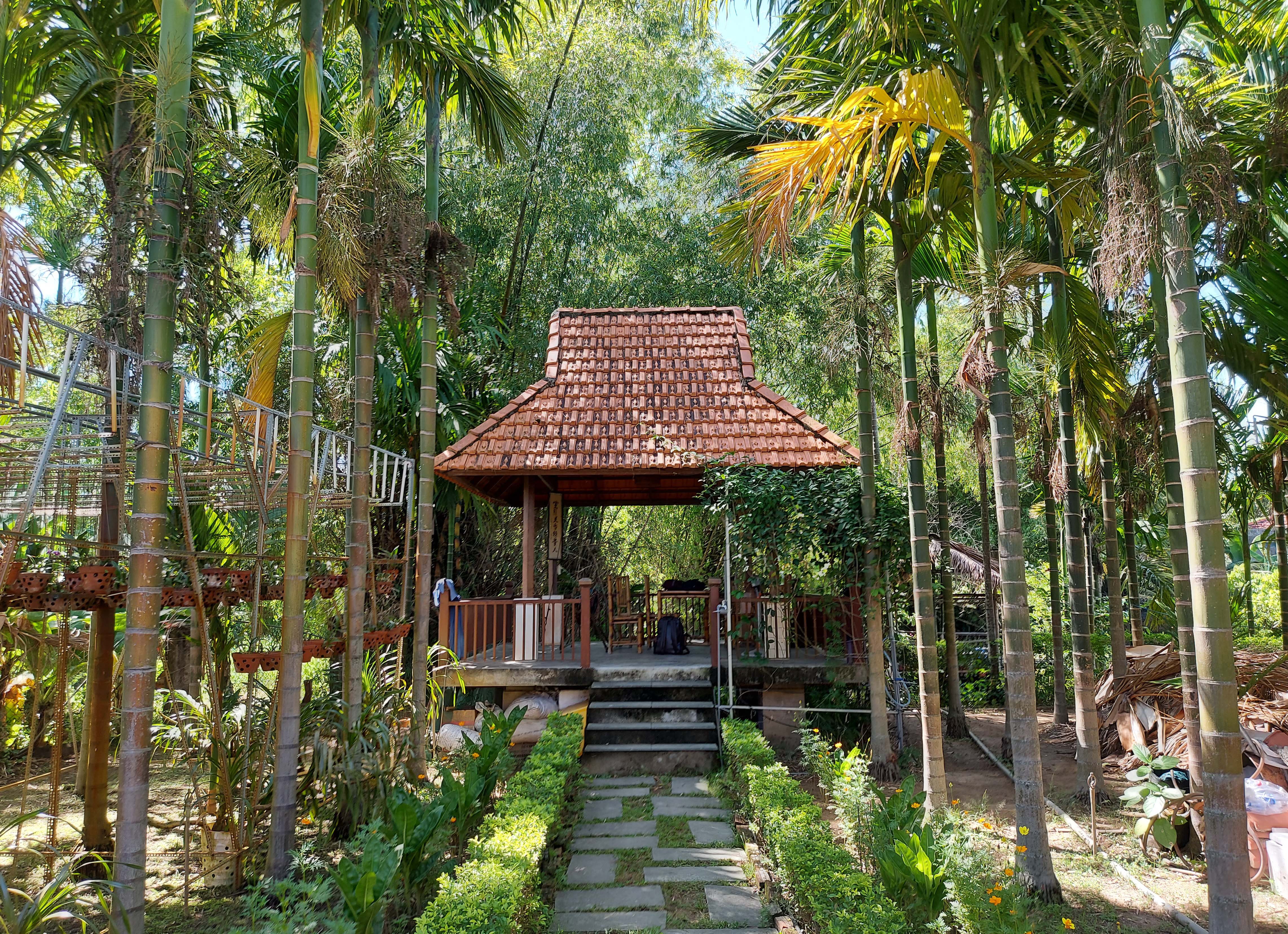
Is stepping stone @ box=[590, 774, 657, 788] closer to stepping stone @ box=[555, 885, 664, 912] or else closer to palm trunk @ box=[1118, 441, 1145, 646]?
stepping stone @ box=[555, 885, 664, 912]

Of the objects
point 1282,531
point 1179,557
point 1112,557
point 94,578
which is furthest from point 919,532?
point 1282,531

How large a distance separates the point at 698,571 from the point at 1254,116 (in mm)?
14566

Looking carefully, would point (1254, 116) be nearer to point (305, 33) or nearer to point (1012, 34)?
point (1012, 34)

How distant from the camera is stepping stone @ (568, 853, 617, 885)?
19.2ft

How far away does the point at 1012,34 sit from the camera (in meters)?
5.56

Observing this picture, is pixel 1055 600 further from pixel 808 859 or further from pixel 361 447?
pixel 361 447

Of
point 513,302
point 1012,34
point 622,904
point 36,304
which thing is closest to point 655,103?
point 513,302

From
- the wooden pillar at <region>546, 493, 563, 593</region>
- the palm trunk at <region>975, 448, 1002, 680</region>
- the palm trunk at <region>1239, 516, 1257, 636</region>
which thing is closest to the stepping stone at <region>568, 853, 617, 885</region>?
the wooden pillar at <region>546, 493, 563, 593</region>

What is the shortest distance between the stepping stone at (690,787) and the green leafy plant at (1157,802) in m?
3.72

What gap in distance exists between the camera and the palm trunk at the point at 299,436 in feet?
17.0

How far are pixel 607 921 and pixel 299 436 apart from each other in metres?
3.75

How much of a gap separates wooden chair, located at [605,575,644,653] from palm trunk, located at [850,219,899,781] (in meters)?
3.89

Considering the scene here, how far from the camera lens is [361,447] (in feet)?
21.6

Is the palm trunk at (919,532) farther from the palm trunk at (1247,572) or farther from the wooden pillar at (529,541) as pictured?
the palm trunk at (1247,572)
